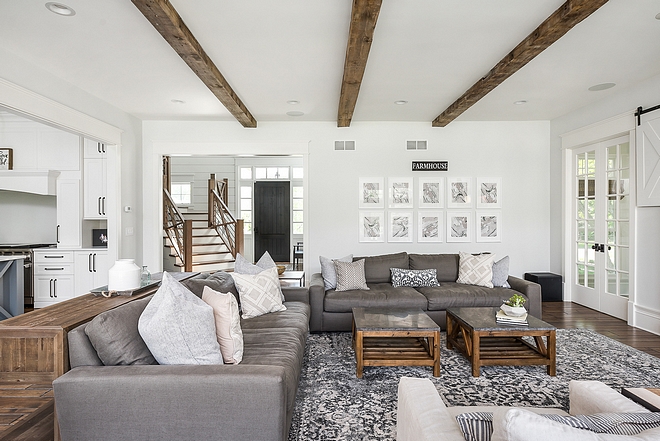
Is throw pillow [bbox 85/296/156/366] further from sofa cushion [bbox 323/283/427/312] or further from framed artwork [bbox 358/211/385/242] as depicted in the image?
framed artwork [bbox 358/211/385/242]

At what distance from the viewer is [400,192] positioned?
5.85 meters

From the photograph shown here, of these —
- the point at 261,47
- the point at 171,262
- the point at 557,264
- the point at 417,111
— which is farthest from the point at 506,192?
the point at 171,262

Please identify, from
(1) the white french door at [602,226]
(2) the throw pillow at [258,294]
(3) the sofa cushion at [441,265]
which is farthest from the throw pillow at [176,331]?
(1) the white french door at [602,226]

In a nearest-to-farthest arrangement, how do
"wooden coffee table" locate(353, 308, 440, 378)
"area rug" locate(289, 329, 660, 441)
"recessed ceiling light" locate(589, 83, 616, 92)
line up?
"area rug" locate(289, 329, 660, 441) < "wooden coffee table" locate(353, 308, 440, 378) < "recessed ceiling light" locate(589, 83, 616, 92)

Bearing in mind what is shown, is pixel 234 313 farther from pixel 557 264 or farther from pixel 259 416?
pixel 557 264

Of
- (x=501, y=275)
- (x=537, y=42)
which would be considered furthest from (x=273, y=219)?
(x=537, y=42)

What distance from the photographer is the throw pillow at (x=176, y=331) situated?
1.88 meters

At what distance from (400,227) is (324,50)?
10.5 feet

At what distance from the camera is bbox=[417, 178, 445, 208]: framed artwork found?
19.2 ft

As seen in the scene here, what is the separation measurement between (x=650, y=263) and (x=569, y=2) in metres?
3.28

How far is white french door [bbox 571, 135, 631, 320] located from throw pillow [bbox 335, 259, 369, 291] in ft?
10.7

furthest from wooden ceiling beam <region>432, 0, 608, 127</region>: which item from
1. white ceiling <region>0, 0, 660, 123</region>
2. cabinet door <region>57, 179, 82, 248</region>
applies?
cabinet door <region>57, 179, 82, 248</region>

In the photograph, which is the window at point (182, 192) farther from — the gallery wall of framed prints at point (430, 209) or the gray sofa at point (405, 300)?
the gray sofa at point (405, 300)

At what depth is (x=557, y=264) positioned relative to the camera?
5.79m
